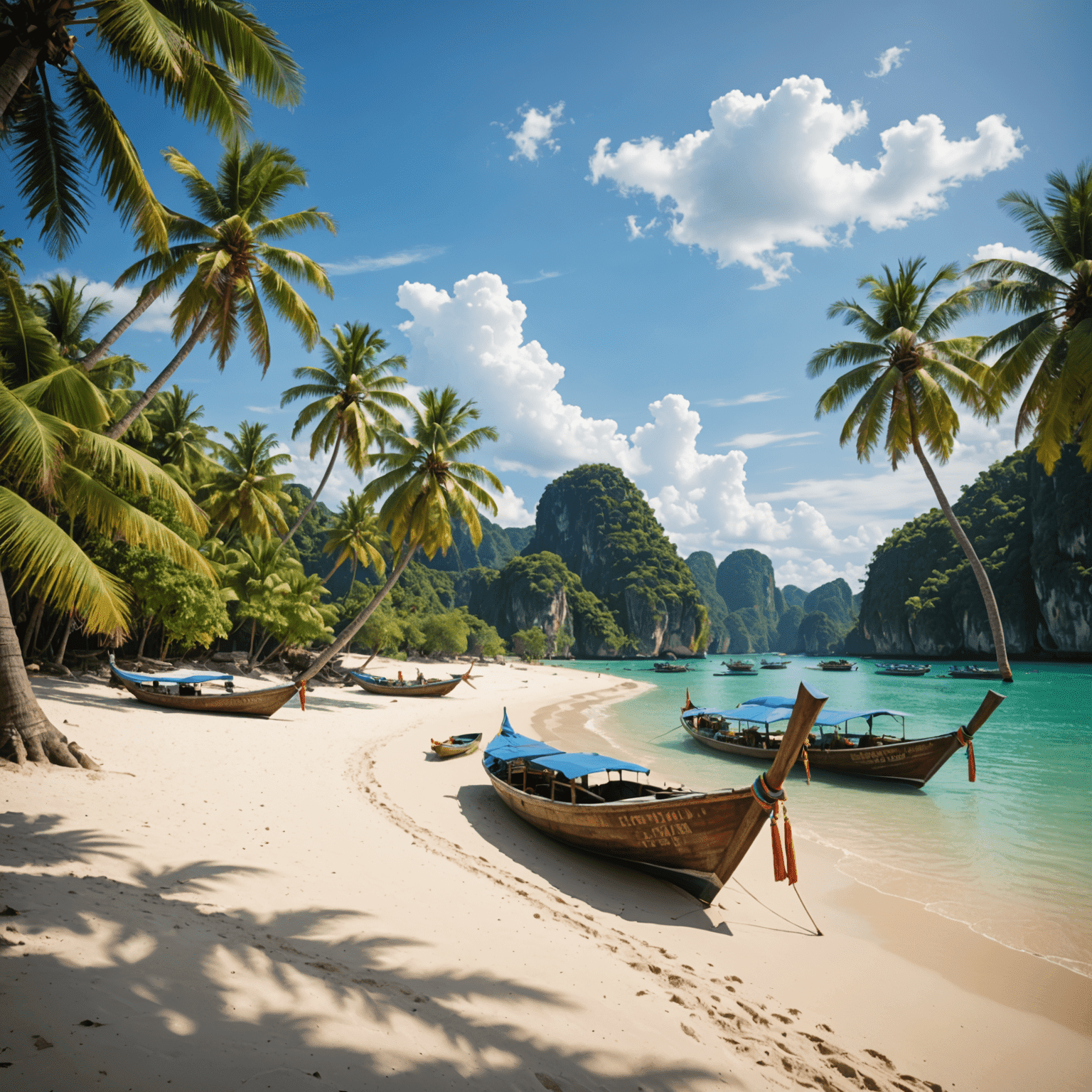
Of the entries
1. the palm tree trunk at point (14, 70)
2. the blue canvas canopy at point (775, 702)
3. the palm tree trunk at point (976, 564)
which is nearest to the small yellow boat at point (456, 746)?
the blue canvas canopy at point (775, 702)

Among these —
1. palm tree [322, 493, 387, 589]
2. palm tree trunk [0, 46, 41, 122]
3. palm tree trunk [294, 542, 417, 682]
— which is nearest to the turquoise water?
palm tree trunk [294, 542, 417, 682]

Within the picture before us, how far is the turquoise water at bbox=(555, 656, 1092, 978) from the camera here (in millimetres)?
7582

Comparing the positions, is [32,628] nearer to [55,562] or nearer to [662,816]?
[55,562]

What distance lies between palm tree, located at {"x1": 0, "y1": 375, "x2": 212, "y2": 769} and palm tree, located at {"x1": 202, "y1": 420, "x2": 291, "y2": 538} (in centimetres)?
1789

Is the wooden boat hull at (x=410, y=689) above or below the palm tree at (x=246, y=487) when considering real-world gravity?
below

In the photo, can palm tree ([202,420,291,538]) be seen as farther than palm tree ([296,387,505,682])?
Yes

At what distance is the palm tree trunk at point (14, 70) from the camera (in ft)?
20.1

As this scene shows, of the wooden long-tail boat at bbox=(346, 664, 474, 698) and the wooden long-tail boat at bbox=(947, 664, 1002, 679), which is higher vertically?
the wooden long-tail boat at bbox=(346, 664, 474, 698)

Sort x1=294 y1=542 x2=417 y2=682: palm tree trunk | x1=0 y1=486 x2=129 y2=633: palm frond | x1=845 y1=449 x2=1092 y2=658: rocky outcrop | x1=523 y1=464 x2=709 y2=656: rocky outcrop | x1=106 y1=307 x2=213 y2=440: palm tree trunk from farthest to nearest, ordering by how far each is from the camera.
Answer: x1=523 y1=464 x2=709 y2=656: rocky outcrop < x1=845 y1=449 x2=1092 y2=658: rocky outcrop < x1=294 y1=542 x2=417 y2=682: palm tree trunk < x1=106 y1=307 x2=213 y2=440: palm tree trunk < x1=0 y1=486 x2=129 y2=633: palm frond

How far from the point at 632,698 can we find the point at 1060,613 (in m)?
56.4

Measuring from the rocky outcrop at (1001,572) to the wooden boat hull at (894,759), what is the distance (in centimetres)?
6441

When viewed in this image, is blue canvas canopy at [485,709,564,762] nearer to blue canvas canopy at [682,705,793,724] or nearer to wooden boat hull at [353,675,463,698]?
blue canvas canopy at [682,705,793,724]

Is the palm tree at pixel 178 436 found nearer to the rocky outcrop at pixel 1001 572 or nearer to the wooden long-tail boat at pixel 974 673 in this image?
the wooden long-tail boat at pixel 974 673

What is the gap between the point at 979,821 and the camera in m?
11.4
